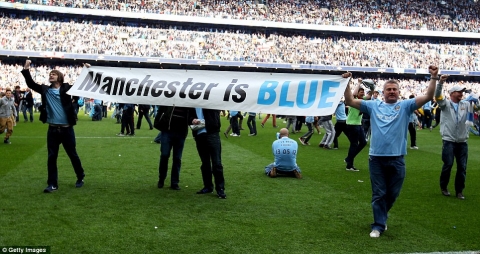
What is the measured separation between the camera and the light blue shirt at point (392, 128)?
19.1 feet

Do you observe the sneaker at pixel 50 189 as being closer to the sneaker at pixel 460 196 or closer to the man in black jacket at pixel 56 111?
the man in black jacket at pixel 56 111

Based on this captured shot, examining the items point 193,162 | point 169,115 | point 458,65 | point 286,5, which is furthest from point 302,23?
point 169,115

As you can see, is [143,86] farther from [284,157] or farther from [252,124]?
[252,124]

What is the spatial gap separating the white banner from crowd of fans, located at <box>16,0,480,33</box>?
149 feet

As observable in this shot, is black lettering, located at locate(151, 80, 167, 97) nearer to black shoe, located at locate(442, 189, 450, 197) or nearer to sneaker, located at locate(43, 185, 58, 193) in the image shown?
sneaker, located at locate(43, 185, 58, 193)

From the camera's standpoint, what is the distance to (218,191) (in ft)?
25.5

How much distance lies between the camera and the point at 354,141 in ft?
36.8

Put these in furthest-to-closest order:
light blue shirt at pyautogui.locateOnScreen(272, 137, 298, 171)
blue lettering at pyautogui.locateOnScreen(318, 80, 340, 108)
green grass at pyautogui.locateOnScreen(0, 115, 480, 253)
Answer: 1. light blue shirt at pyautogui.locateOnScreen(272, 137, 298, 171)
2. blue lettering at pyautogui.locateOnScreen(318, 80, 340, 108)
3. green grass at pyautogui.locateOnScreen(0, 115, 480, 253)

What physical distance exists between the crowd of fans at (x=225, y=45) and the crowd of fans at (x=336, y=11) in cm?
181

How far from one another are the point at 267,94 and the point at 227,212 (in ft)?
5.81

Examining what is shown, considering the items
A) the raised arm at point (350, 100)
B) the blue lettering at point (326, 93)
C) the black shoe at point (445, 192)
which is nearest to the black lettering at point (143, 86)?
the blue lettering at point (326, 93)

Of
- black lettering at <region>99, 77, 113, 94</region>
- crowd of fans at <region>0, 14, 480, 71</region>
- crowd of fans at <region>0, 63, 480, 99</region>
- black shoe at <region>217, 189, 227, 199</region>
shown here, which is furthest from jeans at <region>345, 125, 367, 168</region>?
crowd of fans at <region>0, 14, 480, 71</region>

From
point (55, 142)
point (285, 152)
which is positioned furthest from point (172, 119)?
point (285, 152)

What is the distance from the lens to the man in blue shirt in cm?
582
